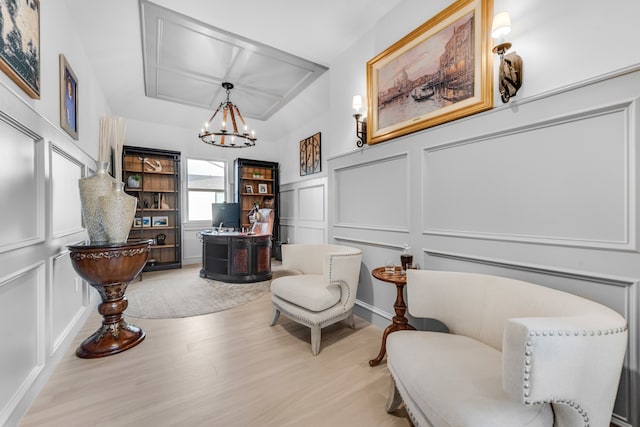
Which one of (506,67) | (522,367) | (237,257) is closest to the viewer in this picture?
(522,367)

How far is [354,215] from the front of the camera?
2930 mm

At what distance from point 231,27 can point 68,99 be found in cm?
169

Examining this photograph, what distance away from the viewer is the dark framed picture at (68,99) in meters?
2.12

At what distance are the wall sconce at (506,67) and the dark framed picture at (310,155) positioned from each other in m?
3.40

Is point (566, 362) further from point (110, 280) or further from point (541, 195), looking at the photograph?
point (110, 280)

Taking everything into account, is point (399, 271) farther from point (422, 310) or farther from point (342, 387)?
point (342, 387)

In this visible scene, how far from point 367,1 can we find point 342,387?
321 cm

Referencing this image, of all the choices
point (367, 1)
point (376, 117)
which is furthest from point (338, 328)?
point (367, 1)

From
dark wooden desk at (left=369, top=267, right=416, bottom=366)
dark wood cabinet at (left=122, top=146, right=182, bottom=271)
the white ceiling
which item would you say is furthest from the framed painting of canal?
dark wood cabinet at (left=122, top=146, right=182, bottom=271)

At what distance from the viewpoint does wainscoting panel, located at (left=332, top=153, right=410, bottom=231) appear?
2396 mm

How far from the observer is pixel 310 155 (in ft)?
16.8

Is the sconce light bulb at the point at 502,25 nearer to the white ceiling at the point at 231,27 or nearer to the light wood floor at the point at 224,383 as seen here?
the white ceiling at the point at 231,27

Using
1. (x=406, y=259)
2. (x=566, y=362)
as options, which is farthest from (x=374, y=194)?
(x=566, y=362)

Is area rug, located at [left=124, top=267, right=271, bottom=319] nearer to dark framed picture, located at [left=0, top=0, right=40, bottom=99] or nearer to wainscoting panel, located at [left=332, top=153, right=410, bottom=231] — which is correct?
wainscoting panel, located at [left=332, top=153, right=410, bottom=231]
